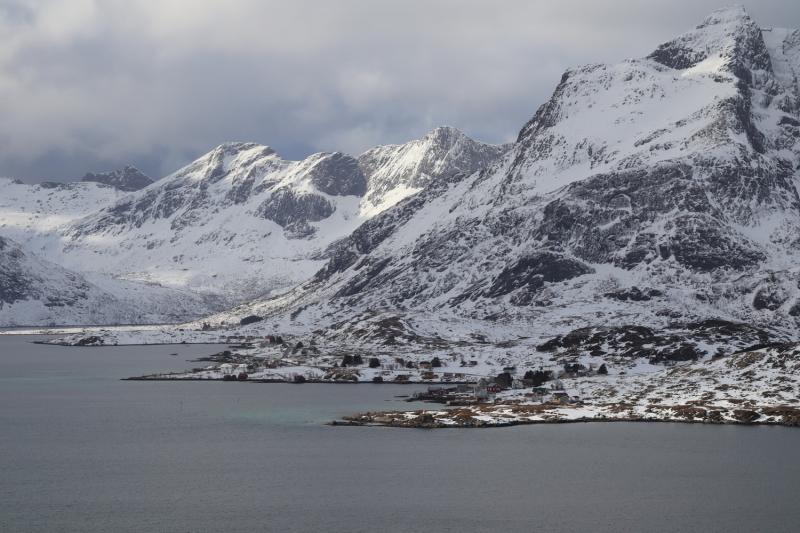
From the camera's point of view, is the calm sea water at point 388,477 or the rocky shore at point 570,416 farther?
the rocky shore at point 570,416

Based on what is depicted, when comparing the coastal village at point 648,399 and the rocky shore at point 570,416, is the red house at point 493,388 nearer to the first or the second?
the coastal village at point 648,399

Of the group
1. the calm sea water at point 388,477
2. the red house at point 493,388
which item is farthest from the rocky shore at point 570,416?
the red house at point 493,388

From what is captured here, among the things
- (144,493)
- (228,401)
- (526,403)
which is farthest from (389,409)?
(144,493)

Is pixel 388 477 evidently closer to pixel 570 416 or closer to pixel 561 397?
pixel 570 416

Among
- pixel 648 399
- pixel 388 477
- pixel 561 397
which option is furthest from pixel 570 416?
pixel 388 477

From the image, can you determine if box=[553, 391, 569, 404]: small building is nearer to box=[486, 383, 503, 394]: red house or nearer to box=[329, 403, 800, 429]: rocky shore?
box=[329, 403, 800, 429]: rocky shore

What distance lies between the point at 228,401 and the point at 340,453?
75.4 meters

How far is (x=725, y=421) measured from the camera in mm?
145375

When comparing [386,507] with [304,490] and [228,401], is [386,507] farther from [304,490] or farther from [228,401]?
[228,401]

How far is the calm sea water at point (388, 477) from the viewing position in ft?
291

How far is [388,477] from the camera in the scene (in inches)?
4259

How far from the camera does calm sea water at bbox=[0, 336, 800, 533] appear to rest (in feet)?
291

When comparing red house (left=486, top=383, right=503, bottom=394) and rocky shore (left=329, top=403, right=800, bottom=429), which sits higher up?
red house (left=486, top=383, right=503, bottom=394)

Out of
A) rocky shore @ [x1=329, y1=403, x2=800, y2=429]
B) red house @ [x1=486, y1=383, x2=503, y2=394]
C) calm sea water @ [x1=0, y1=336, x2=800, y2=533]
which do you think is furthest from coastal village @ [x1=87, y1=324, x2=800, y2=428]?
calm sea water @ [x1=0, y1=336, x2=800, y2=533]
